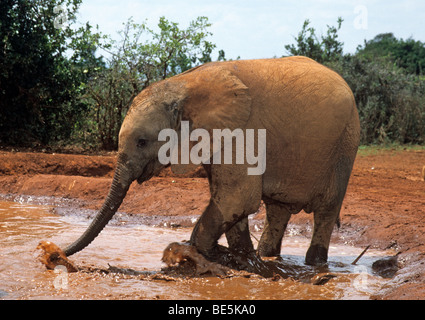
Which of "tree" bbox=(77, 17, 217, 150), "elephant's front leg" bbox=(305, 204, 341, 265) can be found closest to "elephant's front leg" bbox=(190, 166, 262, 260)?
"elephant's front leg" bbox=(305, 204, 341, 265)

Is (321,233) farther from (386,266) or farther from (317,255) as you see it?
(386,266)

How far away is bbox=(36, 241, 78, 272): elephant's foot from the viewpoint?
514cm

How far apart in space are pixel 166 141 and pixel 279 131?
1.03 m

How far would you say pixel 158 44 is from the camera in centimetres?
1541

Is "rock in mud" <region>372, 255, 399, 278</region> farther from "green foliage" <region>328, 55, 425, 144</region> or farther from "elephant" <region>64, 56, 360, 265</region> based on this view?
"green foliage" <region>328, 55, 425, 144</region>

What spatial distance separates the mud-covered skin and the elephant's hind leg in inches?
47.1

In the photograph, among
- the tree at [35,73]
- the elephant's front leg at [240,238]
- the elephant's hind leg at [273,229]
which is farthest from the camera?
the tree at [35,73]

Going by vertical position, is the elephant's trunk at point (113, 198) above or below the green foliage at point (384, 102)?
below

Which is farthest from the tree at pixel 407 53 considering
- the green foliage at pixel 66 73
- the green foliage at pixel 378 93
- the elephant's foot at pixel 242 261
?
the elephant's foot at pixel 242 261

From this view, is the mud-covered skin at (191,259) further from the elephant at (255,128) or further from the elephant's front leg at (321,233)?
the elephant's front leg at (321,233)

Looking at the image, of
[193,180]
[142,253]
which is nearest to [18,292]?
[142,253]

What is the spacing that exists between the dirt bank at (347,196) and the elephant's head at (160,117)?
6.59 feet

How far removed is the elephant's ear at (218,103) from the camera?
5.07m
